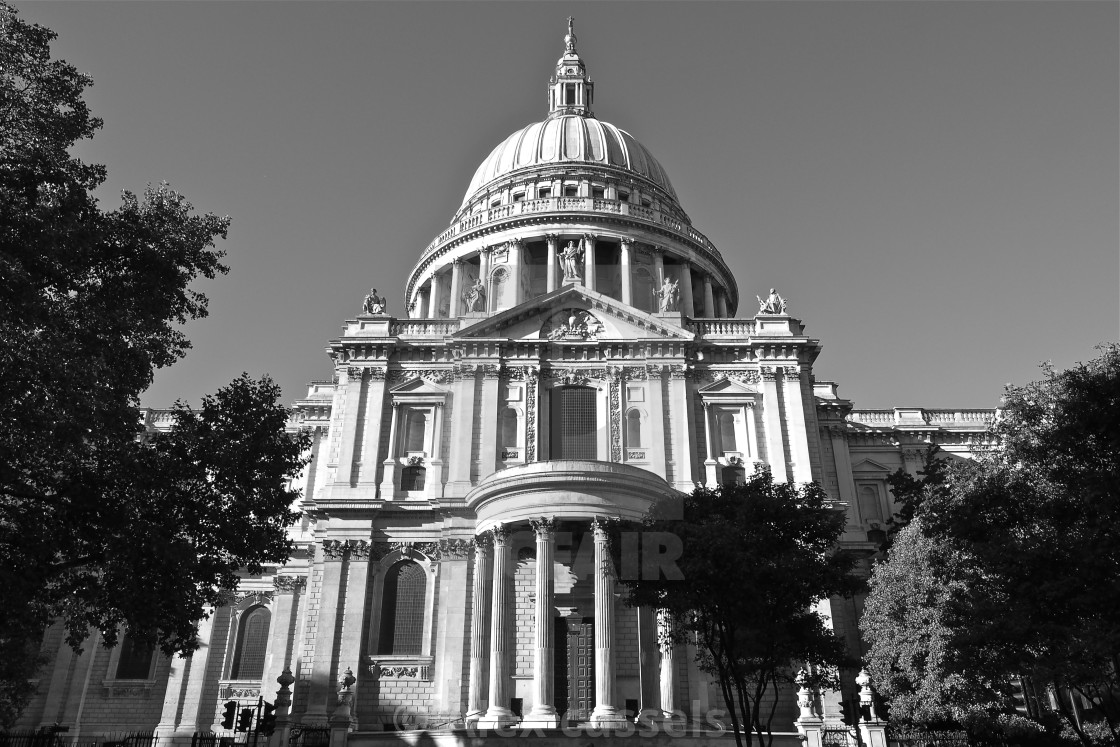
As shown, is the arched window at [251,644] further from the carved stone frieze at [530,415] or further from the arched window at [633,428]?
the arched window at [633,428]

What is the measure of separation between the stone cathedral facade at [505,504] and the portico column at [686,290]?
4.94 m

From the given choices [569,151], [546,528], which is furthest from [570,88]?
[546,528]

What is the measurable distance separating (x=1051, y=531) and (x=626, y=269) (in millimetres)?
36317

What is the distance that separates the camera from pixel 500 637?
32.7 meters

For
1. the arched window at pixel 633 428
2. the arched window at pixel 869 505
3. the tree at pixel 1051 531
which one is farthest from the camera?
the arched window at pixel 869 505

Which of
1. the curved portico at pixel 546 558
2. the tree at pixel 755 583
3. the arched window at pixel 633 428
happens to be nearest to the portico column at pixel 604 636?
the curved portico at pixel 546 558

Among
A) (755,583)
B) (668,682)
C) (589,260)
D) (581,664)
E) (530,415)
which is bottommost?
(668,682)

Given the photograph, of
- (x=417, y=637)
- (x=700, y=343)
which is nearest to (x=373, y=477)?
(x=417, y=637)

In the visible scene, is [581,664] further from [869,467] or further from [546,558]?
[869,467]

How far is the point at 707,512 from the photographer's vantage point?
85.2ft

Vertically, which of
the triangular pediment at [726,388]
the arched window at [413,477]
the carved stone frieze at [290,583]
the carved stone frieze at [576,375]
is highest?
the carved stone frieze at [576,375]

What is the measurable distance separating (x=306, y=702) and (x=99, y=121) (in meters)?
23.4

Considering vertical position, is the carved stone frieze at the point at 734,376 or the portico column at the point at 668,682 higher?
the carved stone frieze at the point at 734,376

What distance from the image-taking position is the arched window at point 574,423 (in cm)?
4062
